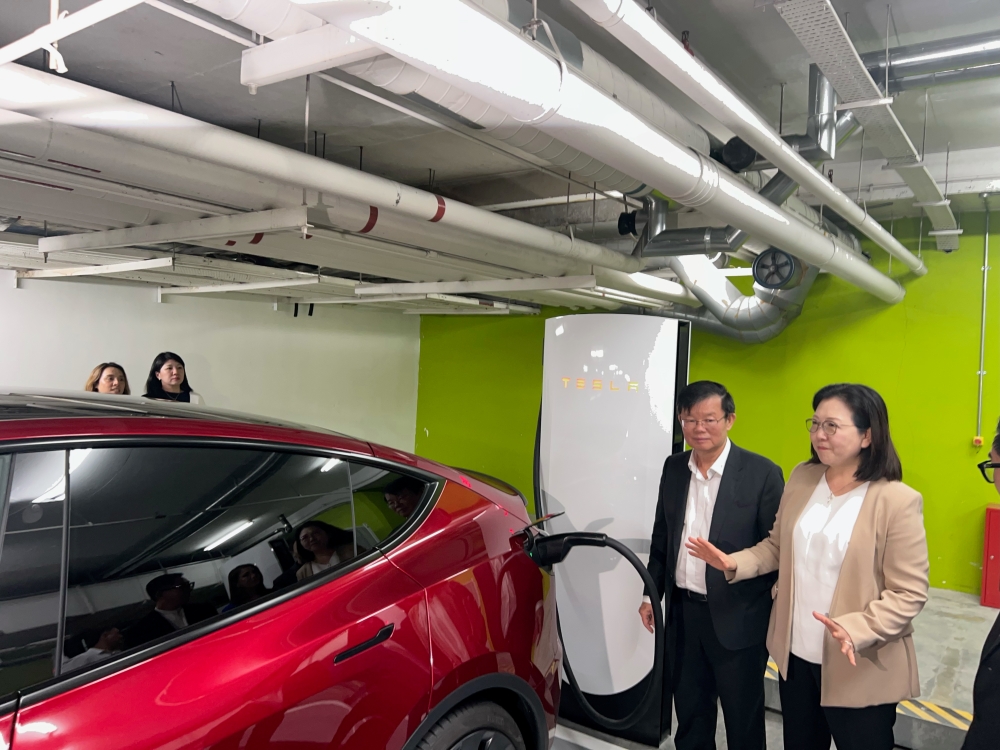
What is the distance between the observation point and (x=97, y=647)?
106cm

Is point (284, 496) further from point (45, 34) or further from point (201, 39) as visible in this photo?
point (201, 39)

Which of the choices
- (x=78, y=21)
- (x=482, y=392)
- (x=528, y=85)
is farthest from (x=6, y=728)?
(x=482, y=392)

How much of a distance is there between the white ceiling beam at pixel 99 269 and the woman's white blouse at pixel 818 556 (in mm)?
3081

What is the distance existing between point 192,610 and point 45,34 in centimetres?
111

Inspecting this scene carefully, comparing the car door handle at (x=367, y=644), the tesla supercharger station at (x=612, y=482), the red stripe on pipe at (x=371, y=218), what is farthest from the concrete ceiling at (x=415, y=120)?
the car door handle at (x=367, y=644)

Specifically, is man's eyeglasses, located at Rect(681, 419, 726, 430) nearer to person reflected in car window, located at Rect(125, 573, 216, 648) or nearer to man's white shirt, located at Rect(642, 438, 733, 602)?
man's white shirt, located at Rect(642, 438, 733, 602)

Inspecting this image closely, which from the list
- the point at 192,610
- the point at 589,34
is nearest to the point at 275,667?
the point at 192,610

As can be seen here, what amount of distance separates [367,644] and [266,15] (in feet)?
4.42

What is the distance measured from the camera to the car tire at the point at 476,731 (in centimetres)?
149

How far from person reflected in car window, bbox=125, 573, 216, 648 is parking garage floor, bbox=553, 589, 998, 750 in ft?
6.19

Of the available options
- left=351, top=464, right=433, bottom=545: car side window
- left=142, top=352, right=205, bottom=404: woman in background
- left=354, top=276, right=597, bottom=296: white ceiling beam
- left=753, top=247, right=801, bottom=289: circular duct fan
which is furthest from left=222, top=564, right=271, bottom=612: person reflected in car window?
left=753, top=247, right=801, bottom=289: circular duct fan

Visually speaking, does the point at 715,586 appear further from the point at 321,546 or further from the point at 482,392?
the point at 482,392

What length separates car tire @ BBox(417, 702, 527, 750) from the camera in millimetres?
1487

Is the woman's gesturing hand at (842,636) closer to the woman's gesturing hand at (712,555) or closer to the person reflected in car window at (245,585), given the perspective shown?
the woman's gesturing hand at (712,555)
